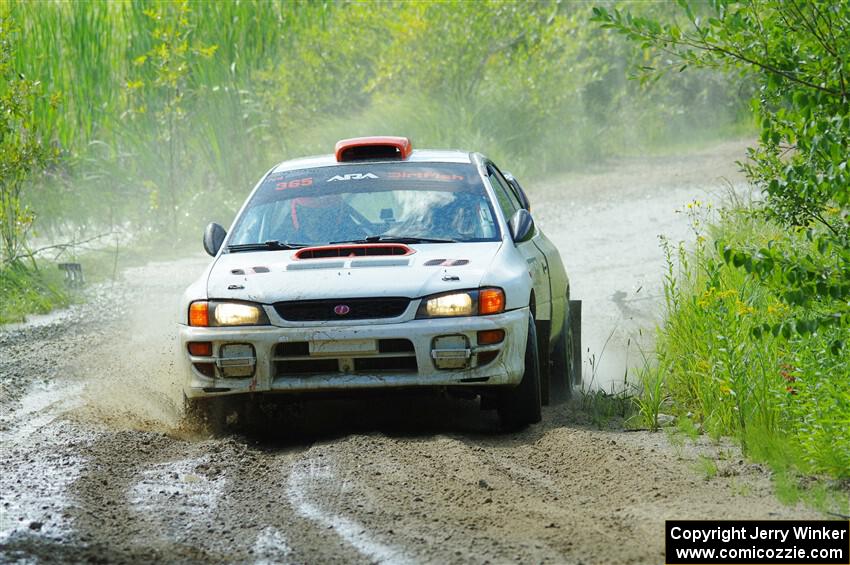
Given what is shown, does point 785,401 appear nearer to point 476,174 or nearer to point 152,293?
point 476,174

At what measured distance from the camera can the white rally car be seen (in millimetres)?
7137

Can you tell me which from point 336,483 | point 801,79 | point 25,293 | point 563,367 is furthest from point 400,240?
point 25,293

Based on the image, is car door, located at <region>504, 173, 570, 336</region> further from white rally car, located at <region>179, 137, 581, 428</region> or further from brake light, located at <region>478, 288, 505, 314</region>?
brake light, located at <region>478, 288, 505, 314</region>

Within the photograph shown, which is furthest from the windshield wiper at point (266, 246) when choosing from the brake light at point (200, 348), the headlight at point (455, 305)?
the headlight at point (455, 305)

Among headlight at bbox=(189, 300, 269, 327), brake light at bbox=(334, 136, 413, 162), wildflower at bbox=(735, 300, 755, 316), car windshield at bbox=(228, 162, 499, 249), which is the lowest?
wildflower at bbox=(735, 300, 755, 316)

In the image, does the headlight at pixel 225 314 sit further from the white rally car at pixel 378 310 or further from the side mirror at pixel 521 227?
the side mirror at pixel 521 227

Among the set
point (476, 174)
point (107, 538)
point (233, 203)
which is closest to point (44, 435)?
point (107, 538)

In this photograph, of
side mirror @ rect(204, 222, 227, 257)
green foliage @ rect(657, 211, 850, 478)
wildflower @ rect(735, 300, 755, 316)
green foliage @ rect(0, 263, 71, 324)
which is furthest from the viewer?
green foliage @ rect(0, 263, 71, 324)

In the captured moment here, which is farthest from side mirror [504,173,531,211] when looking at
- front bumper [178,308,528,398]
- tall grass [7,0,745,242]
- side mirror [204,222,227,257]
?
tall grass [7,0,745,242]

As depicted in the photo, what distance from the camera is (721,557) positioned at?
16.7 ft

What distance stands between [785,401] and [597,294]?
717 cm

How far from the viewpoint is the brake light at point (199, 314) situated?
7363 mm

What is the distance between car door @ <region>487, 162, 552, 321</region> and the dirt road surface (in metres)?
0.67

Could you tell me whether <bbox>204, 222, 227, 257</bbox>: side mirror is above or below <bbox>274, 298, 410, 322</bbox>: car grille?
above
